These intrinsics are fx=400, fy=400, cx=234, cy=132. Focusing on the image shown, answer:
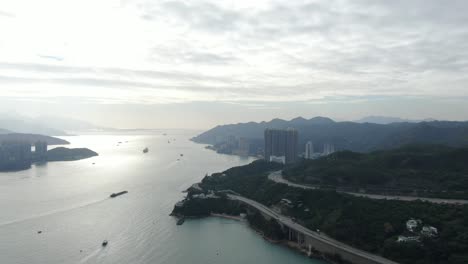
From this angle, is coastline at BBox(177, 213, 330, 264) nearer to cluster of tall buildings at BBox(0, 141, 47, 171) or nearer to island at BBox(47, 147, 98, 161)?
cluster of tall buildings at BBox(0, 141, 47, 171)

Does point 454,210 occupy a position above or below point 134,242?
above

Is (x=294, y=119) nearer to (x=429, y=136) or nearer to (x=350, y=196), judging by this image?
(x=429, y=136)

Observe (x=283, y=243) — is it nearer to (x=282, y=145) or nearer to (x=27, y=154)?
(x=282, y=145)

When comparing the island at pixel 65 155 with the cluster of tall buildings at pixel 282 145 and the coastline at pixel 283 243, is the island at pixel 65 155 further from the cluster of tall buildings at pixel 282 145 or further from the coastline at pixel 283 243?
the coastline at pixel 283 243

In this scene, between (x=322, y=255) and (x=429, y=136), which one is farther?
(x=429, y=136)

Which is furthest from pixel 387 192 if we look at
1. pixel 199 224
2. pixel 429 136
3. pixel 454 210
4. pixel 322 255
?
pixel 429 136

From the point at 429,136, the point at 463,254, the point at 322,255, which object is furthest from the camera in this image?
the point at 429,136

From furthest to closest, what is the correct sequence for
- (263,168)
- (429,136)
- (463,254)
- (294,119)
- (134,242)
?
(294,119) < (429,136) < (263,168) < (134,242) < (463,254)
